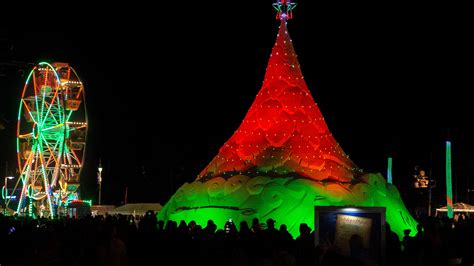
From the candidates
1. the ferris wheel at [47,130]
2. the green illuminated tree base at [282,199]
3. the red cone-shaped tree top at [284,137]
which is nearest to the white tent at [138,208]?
the ferris wheel at [47,130]

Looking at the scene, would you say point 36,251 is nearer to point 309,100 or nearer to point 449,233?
point 449,233

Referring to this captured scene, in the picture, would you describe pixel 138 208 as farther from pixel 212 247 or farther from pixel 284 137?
pixel 212 247

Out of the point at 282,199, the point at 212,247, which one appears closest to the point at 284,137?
the point at 282,199

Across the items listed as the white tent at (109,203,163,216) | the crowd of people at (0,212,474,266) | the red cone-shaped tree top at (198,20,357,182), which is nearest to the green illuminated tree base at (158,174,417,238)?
the red cone-shaped tree top at (198,20,357,182)

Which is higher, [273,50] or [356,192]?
[273,50]

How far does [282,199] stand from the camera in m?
A: 18.7

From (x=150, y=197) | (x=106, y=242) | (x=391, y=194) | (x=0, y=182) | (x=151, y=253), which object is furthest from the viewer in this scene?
(x=0, y=182)

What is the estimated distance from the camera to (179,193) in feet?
69.1

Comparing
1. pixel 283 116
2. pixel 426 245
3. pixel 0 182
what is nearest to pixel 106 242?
pixel 426 245

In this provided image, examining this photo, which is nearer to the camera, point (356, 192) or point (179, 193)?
point (356, 192)

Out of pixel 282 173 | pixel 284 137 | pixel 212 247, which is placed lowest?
pixel 212 247

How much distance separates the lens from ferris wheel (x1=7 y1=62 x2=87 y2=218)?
136 feet

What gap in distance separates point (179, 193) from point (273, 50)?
5.74 meters

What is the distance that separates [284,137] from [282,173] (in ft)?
5.11
